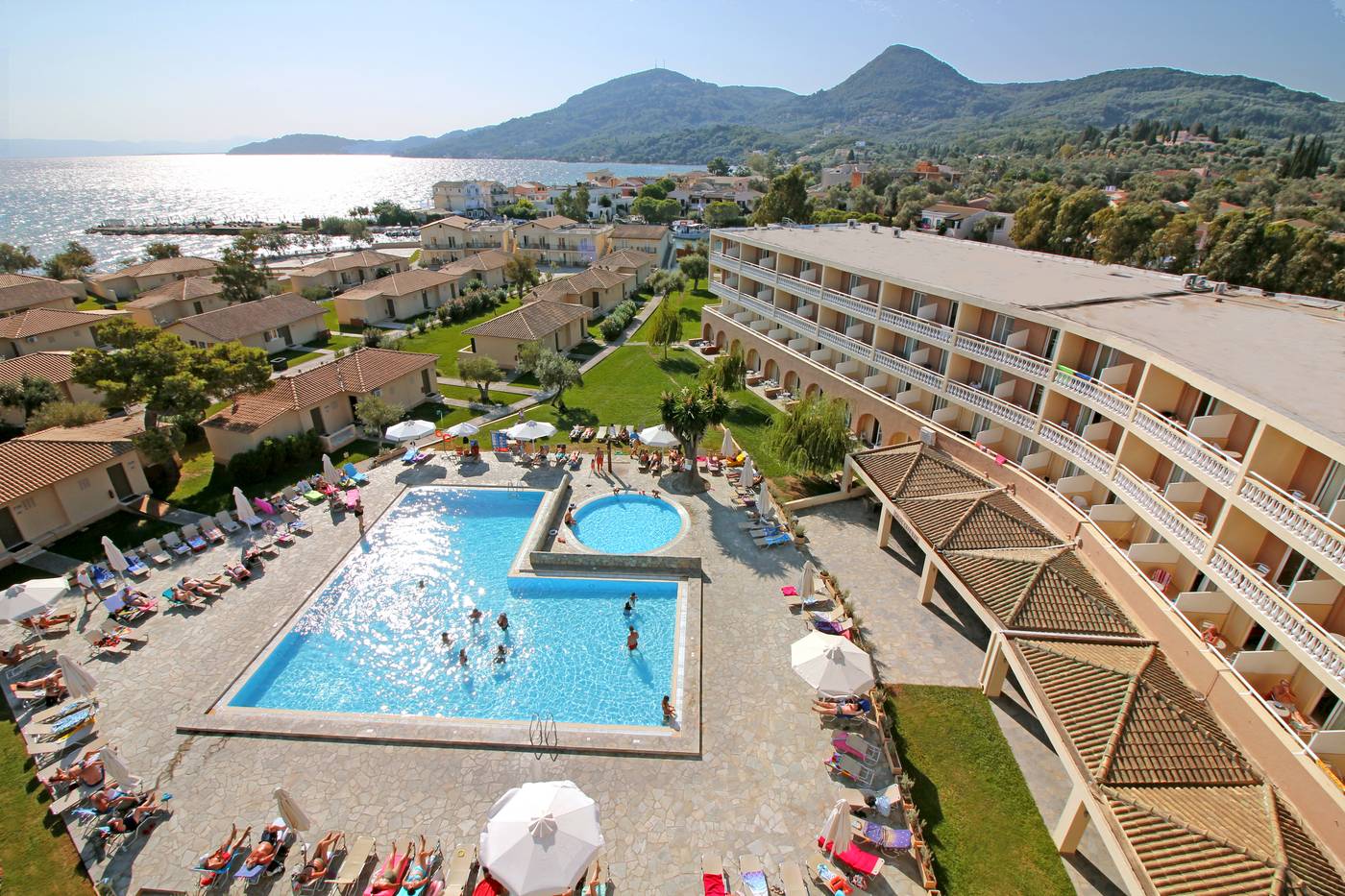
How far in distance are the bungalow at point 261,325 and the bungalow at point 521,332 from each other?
16.5 meters

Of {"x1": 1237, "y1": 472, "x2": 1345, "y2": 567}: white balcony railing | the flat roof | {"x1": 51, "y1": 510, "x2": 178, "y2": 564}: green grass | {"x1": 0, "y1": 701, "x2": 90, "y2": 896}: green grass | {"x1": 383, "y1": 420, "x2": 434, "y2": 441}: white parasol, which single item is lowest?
{"x1": 51, "y1": 510, "x2": 178, "y2": 564}: green grass

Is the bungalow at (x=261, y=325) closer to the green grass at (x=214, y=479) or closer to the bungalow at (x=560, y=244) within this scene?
the green grass at (x=214, y=479)

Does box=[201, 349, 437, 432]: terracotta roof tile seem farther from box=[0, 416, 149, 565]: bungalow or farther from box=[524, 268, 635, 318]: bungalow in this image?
box=[524, 268, 635, 318]: bungalow

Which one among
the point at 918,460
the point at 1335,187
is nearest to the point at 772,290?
the point at 918,460

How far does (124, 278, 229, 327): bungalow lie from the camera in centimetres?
6044

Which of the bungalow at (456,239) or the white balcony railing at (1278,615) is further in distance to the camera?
the bungalow at (456,239)

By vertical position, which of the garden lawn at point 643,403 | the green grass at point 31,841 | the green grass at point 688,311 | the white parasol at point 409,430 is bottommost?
the green grass at point 31,841

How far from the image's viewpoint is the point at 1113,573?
20.6 m

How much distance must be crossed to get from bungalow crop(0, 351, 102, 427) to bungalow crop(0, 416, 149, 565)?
12419 mm

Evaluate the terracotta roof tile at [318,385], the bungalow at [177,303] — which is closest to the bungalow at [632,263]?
the terracotta roof tile at [318,385]

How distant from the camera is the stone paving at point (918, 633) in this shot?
54.8 ft

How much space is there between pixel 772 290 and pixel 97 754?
42036 mm

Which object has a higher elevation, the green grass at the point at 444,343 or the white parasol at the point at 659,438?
the white parasol at the point at 659,438

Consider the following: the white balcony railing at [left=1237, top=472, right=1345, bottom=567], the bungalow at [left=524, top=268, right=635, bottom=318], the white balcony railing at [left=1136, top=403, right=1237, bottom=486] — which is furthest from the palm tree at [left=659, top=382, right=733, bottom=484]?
the bungalow at [left=524, top=268, right=635, bottom=318]
